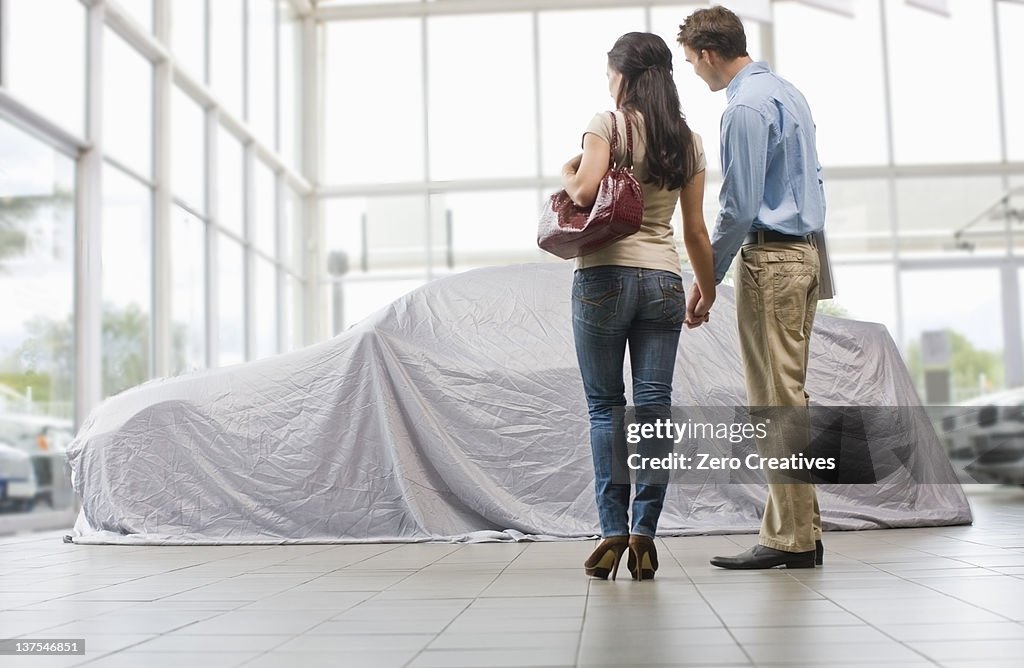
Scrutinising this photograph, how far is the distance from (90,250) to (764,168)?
549 centimetres

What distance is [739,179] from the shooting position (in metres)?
2.61

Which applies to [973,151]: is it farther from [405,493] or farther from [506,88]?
[405,493]

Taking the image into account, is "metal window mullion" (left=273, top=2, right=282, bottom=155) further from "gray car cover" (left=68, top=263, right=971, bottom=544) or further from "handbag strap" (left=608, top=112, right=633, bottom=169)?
"handbag strap" (left=608, top=112, right=633, bottom=169)

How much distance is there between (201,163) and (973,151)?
7.91 meters

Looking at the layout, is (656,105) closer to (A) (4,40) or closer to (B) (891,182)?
(A) (4,40)

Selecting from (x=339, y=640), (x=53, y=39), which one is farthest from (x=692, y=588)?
(x=53, y=39)

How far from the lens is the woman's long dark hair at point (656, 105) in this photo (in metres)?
2.55

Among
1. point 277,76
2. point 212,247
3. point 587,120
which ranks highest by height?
point 277,76

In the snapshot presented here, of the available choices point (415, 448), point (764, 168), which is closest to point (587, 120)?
point (415, 448)

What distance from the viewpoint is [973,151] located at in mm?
12016

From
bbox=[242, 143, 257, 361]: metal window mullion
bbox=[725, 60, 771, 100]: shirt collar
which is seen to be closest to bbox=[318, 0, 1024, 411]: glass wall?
bbox=[242, 143, 257, 361]: metal window mullion

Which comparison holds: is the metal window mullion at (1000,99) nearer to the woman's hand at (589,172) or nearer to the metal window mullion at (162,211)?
the metal window mullion at (162,211)

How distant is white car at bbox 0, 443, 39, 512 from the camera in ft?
19.5

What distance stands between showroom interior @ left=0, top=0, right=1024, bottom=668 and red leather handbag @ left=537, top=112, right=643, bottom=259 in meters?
0.56
